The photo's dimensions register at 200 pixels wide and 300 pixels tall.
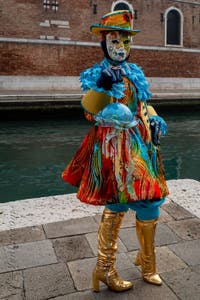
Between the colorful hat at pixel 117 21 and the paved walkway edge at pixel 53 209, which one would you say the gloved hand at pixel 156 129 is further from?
the paved walkway edge at pixel 53 209

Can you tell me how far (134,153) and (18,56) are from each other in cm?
1627

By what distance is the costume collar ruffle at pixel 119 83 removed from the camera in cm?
187

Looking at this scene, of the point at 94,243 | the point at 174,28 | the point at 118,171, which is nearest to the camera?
the point at 118,171

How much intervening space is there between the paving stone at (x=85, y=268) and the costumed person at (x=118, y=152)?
114mm

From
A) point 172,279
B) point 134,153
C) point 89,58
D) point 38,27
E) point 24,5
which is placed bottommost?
point 172,279

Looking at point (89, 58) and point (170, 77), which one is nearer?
point (89, 58)

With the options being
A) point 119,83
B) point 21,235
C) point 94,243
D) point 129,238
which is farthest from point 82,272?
point 119,83

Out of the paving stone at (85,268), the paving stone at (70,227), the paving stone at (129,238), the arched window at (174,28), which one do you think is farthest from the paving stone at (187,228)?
the arched window at (174,28)

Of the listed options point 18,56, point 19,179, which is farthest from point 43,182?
point 18,56

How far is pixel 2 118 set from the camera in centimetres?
1179

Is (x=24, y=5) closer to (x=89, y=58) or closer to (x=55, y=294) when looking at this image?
(x=89, y=58)

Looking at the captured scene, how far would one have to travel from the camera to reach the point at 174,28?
21.7m

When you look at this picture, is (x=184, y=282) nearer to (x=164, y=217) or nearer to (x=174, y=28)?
(x=164, y=217)

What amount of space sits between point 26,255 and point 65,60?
16.4m
